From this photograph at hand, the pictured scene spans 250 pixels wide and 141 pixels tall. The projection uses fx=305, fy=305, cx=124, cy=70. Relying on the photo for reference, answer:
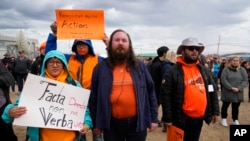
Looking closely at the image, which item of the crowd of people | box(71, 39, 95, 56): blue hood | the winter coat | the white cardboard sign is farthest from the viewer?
the winter coat

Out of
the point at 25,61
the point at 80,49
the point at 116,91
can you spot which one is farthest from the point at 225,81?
the point at 25,61

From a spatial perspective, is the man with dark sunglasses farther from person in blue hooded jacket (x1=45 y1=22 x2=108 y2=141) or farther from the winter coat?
the winter coat

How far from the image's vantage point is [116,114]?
3.17 metres

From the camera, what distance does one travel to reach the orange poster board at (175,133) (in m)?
3.67

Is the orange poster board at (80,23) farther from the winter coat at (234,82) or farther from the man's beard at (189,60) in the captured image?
the winter coat at (234,82)

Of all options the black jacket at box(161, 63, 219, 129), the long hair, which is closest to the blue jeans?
the long hair

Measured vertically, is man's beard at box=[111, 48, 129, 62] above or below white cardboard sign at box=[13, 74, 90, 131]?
above

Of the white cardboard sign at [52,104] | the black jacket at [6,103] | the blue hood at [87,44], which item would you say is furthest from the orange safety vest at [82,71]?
the white cardboard sign at [52,104]

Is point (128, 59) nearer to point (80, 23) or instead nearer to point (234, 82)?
point (80, 23)

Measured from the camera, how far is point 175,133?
380cm

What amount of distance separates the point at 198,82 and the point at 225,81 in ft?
13.1

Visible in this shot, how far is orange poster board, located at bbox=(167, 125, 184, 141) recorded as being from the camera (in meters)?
3.67

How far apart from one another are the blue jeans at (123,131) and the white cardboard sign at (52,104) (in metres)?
0.35

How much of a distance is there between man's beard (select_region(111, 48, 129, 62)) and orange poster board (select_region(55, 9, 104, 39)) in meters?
1.10
